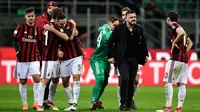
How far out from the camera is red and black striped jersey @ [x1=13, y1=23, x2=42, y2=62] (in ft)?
57.0

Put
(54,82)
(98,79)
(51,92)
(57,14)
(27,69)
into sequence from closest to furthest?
(57,14) < (54,82) < (51,92) < (27,69) < (98,79)

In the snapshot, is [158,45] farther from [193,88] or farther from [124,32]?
[124,32]

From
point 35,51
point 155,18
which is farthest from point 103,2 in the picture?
point 35,51

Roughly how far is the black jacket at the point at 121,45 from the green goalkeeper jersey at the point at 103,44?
1560 millimetres

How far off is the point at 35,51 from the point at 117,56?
7.49ft

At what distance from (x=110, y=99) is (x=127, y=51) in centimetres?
559

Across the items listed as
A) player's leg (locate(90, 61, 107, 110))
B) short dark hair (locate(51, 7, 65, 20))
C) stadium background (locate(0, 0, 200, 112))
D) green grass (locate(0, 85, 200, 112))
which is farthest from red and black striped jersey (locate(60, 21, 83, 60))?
stadium background (locate(0, 0, 200, 112))

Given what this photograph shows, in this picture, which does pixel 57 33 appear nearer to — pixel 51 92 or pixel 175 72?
pixel 51 92

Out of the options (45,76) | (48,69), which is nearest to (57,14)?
(48,69)

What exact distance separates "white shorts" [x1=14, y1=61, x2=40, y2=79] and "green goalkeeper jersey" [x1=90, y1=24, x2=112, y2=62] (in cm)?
169

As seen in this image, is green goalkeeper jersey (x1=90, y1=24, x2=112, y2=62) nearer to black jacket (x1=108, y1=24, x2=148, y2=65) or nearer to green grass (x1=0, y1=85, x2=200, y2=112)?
green grass (x1=0, y1=85, x2=200, y2=112)

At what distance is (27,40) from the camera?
1744cm

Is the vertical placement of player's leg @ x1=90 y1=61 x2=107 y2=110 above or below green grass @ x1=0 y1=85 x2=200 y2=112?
above

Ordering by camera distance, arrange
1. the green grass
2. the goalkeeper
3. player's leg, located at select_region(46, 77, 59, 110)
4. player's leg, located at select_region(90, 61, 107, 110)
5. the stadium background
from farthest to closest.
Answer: the stadium background, the goalkeeper, player's leg, located at select_region(90, 61, 107, 110), the green grass, player's leg, located at select_region(46, 77, 59, 110)
